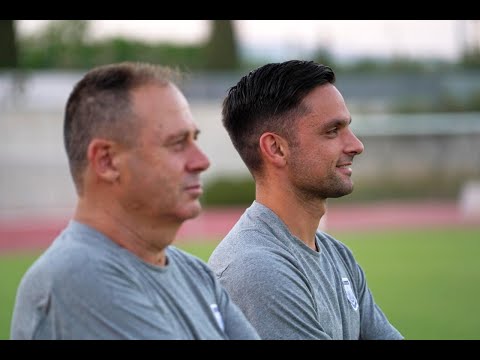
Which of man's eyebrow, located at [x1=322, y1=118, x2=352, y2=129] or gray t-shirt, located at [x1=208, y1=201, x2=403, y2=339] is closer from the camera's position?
gray t-shirt, located at [x1=208, y1=201, x2=403, y2=339]

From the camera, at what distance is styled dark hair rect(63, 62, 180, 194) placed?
8.57 ft

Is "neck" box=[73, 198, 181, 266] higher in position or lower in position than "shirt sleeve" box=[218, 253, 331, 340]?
higher

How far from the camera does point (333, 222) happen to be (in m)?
23.5

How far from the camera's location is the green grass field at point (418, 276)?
36.8 feet

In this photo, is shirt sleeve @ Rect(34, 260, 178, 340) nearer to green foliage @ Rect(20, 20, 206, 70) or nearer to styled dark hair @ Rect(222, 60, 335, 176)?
styled dark hair @ Rect(222, 60, 335, 176)

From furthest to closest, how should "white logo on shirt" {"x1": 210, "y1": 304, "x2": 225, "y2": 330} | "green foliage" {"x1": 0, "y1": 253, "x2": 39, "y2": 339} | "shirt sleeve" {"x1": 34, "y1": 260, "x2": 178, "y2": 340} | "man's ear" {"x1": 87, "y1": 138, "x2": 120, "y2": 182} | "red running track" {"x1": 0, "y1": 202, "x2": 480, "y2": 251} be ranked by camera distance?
1. "red running track" {"x1": 0, "y1": 202, "x2": 480, "y2": 251}
2. "green foliage" {"x1": 0, "y1": 253, "x2": 39, "y2": 339}
3. "white logo on shirt" {"x1": 210, "y1": 304, "x2": 225, "y2": 330}
4. "man's ear" {"x1": 87, "y1": 138, "x2": 120, "y2": 182}
5. "shirt sleeve" {"x1": 34, "y1": 260, "x2": 178, "y2": 340}

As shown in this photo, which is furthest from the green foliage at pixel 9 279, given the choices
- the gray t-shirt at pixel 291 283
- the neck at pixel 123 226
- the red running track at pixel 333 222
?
the neck at pixel 123 226

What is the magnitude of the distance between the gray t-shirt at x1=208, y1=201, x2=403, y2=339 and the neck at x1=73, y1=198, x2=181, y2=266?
2.67ft

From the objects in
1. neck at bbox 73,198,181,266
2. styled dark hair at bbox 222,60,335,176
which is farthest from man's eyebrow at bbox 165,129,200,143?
styled dark hair at bbox 222,60,335,176

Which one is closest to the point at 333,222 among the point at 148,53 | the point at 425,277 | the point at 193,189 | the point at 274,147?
the point at 425,277

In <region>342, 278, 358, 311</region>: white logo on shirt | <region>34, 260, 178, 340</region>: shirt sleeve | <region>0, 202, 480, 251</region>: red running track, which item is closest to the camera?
<region>34, 260, 178, 340</region>: shirt sleeve

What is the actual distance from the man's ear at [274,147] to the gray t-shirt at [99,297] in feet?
4.04

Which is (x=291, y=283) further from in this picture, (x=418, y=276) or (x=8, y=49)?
(x=8, y=49)

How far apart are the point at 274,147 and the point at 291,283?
0.67 meters
